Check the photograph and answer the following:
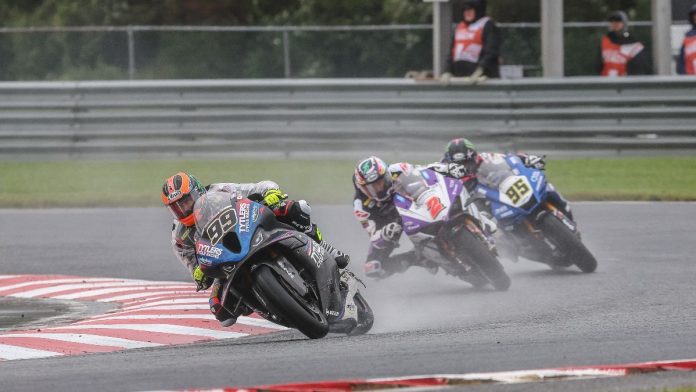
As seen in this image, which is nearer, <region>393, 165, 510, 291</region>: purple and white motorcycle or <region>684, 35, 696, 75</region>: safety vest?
<region>393, 165, 510, 291</region>: purple and white motorcycle

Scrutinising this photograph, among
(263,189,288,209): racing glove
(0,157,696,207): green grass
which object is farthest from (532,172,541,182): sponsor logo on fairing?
(0,157,696,207): green grass

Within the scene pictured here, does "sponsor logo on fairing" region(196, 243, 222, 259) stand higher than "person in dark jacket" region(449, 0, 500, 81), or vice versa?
"person in dark jacket" region(449, 0, 500, 81)

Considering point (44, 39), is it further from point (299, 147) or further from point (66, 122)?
point (299, 147)

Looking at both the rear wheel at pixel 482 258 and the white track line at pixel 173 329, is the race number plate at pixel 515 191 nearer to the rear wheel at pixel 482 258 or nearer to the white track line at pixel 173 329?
the rear wheel at pixel 482 258

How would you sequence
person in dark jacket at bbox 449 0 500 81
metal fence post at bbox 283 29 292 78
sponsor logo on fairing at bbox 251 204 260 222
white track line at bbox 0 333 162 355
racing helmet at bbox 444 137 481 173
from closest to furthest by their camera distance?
sponsor logo on fairing at bbox 251 204 260 222, white track line at bbox 0 333 162 355, racing helmet at bbox 444 137 481 173, person in dark jacket at bbox 449 0 500 81, metal fence post at bbox 283 29 292 78

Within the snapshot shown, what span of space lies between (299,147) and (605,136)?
4.04 metres

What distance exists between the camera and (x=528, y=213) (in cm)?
1280

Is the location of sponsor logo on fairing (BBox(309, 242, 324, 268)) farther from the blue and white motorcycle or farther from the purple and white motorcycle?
the blue and white motorcycle

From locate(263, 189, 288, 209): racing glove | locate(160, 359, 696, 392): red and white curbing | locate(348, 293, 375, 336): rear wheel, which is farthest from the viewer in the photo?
locate(348, 293, 375, 336): rear wheel

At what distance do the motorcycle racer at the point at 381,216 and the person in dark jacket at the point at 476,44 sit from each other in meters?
7.84

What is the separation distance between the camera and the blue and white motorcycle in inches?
504

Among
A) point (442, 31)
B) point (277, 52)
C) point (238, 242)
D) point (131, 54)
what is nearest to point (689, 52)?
point (442, 31)

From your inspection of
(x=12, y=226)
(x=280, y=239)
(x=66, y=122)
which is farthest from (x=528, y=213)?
Answer: (x=66, y=122)

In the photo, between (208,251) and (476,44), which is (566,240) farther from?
(476,44)
